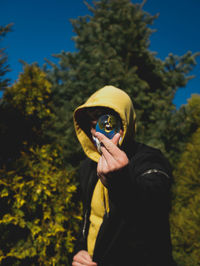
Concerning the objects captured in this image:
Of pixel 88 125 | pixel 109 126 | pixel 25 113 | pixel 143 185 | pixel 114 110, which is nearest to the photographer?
pixel 143 185

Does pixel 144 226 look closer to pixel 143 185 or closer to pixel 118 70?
pixel 143 185

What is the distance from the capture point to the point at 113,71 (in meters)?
3.12

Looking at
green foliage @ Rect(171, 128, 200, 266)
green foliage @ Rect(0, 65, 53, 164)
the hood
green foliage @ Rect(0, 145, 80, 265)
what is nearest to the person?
the hood

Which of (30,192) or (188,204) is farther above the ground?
(30,192)

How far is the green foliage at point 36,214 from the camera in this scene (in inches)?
107

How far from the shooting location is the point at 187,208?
2719mm

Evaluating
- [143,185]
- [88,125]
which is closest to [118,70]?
[88,125]

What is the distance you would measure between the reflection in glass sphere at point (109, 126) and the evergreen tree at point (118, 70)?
1812 millimetres

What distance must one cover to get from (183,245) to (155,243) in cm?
153

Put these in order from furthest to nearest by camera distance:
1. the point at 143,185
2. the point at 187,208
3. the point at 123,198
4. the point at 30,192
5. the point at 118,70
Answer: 1. the point at 118,70
2. the point at 30,192
3. the point at 187,208
4. the point at 143,185
5. the point at 123,198

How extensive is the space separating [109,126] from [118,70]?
6.90 ft

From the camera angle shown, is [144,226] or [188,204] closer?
[144,226]

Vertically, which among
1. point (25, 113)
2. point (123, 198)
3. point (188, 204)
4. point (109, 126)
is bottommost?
point (188, 204)

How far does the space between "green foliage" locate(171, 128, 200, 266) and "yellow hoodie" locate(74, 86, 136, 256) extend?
1.50 m
